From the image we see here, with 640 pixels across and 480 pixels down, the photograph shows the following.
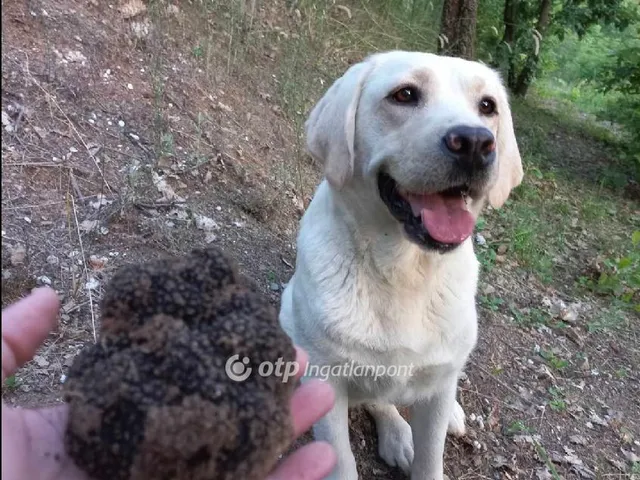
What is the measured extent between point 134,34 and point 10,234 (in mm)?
1979

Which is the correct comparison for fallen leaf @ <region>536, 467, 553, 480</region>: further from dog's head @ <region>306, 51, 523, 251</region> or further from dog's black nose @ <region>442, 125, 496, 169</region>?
dog's black nose @ <region>442, 125, 496, 169</region>

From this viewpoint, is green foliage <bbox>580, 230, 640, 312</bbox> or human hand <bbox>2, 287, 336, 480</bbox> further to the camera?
green foliage <bbox>580, 230, 640, 312</bbox>

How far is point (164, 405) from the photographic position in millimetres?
1085

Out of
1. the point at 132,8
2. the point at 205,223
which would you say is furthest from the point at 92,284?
A: the point at 132,8

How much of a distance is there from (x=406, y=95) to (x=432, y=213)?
45cm

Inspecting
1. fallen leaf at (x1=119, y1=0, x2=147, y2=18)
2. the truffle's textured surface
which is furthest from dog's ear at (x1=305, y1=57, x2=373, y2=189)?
fallen leaf at (x1=119, y1=0, x2=147, y2=18)

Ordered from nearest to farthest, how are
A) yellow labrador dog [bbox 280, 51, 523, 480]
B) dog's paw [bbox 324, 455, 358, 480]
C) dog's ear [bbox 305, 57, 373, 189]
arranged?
yellow labrador dog [bbox 280, 51, 523, 480], dog's ear [bbox 305, 57, 373, 189], dog's paw [bbox 324, 455, 358, 480]

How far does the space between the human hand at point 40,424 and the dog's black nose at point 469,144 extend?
33.5 inches

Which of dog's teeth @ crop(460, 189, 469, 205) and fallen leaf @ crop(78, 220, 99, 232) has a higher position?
dog's teeth @ crop(460, 189, 469, 205)

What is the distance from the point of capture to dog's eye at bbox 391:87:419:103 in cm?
211

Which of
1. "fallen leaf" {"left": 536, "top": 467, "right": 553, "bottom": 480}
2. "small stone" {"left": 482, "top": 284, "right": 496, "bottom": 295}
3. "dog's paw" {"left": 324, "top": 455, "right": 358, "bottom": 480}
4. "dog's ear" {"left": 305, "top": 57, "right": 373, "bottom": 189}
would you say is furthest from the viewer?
"small stone" {"left": 482, "top": 284, "right": 496, "bottom": 295}

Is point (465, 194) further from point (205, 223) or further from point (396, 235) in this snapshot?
point (205, 223)

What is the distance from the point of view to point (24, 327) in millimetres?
1248

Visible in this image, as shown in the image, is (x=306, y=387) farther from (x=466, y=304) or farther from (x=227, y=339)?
(x=466, y=304)
